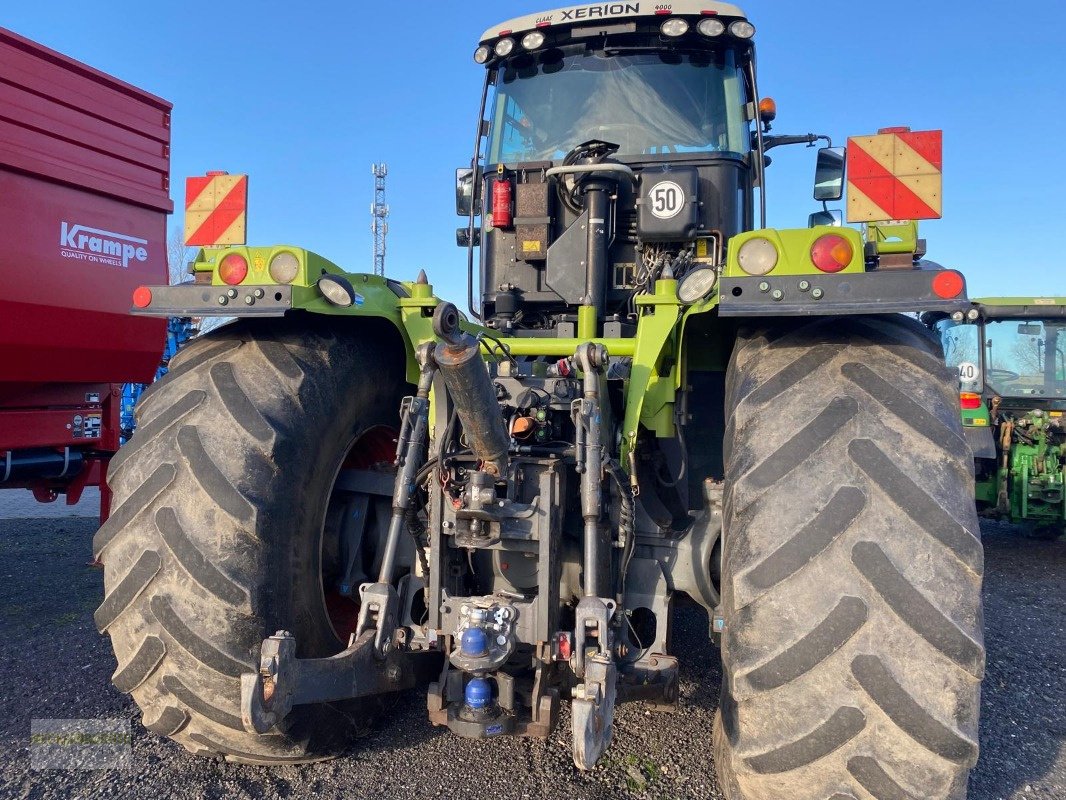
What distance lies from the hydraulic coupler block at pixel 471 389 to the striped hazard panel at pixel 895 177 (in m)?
1.42

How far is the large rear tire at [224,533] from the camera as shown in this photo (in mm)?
2180

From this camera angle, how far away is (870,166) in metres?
2.54

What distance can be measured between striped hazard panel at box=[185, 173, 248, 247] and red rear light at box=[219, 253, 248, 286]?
77 centimetres

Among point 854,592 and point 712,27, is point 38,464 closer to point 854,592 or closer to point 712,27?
point 712,27

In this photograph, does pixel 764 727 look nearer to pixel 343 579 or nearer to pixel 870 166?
pixel 343 579

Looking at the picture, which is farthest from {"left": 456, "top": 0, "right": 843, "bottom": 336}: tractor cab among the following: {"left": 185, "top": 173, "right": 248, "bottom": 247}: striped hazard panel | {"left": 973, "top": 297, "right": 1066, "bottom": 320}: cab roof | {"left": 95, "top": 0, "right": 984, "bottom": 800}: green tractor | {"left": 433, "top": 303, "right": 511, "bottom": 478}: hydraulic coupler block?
{"left": 973, "top": 297, "right": 1066, "bottom": 320}: cab roof

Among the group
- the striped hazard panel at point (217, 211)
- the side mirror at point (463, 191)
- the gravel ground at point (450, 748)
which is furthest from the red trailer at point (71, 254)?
the side mirror at point (463, 191)

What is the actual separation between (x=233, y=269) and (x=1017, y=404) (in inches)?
315

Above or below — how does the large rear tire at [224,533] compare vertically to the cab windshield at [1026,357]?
below

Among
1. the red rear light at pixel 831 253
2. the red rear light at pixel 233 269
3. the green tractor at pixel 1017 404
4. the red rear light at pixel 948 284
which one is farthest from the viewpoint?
the green tractor at pixel 1017 404

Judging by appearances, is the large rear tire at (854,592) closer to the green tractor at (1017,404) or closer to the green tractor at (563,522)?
the green tractor at (563,522)

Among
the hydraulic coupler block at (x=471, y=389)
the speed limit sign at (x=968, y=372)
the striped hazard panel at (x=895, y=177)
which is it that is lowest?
the hydraulic coupler block at (x=471, y=389)

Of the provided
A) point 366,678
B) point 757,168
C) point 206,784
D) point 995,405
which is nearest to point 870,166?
point 757,168

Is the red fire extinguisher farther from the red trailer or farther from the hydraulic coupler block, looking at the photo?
the red trailer
